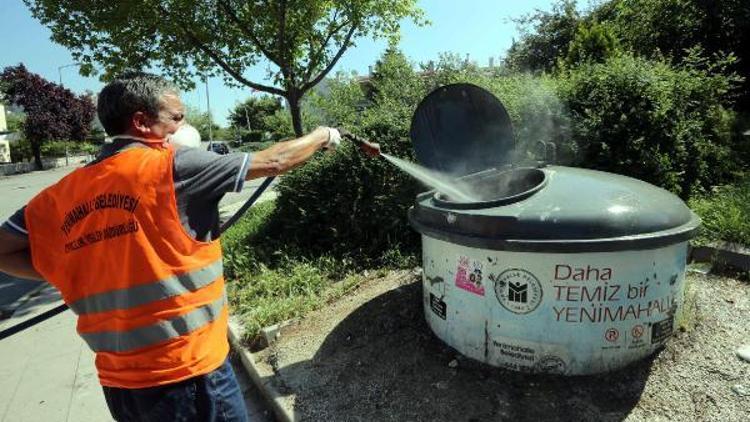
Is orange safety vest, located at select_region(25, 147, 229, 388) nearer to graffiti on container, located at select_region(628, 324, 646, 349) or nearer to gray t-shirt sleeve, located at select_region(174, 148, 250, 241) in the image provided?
gray t-shirt sleeve, located at select_region(174, 148, 250, 241)

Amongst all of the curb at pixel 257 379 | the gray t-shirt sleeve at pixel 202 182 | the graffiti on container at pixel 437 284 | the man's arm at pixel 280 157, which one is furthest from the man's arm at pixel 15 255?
the graffiti on container at pixel 437 284

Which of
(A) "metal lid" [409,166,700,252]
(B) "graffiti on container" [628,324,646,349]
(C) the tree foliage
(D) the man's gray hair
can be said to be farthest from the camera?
(C) the tree foliage

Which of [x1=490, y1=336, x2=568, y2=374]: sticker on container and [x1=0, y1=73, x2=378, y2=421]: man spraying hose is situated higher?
[x1=0, y1=73, x2=378, y2=421]: man spraying hose

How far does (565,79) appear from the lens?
6.10m

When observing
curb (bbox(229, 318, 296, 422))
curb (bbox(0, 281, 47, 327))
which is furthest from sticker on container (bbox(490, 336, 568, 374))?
curb (bbox(0, 281, 47, 327))

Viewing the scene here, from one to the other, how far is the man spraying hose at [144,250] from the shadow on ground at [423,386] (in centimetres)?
121

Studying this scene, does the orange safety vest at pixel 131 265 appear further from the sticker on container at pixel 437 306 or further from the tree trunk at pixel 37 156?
the tree trunk at pixel 37 156

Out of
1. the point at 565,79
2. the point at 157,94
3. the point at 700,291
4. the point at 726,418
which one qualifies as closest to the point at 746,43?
the point at 565,79

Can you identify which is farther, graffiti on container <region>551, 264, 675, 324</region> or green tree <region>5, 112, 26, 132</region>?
green tree <region>5, 112, 26, 132</region>

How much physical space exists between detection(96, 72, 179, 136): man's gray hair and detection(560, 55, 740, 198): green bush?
4.50 m

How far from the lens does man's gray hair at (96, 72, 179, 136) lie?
189cm

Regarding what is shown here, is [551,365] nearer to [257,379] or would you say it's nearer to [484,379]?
[484,379]

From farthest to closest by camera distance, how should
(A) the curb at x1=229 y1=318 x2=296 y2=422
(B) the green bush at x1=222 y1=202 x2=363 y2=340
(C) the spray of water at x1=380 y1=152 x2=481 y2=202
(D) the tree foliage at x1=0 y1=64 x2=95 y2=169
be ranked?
1. (D) the tree foliage at x1=0 y1=64 x2=95 y2=169
2. (B) the green bush at x1=222 y1=202 x2=363 y2=340
3. (C) the spray of water at x1=380 y1=152 x2=481 y2=202
4. (A) the curb at x1=229 y1=318 x2=296 y2=422

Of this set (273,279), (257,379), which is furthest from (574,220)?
(273,279)
